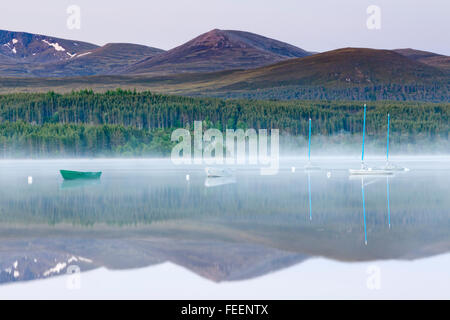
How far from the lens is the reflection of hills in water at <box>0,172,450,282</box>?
1927cm

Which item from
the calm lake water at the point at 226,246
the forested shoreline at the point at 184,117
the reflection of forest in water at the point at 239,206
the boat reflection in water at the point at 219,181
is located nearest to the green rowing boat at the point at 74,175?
the reflection of forest in water at the point at 239,206

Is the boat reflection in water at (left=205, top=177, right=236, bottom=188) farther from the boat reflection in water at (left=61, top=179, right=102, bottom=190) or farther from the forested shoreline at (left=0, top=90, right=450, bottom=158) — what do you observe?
the forested shoreline at (left=0, top=90, right=450, bottom=158)

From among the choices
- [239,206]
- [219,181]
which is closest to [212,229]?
[239,206]

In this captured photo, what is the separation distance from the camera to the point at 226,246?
2153 cm

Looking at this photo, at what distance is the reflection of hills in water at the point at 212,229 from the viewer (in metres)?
19.3

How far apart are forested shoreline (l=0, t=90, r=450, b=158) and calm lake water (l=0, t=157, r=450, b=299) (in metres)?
109

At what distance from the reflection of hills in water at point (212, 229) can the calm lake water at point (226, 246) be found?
2.0 inches

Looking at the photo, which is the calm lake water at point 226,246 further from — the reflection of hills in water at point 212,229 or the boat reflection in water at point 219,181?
the boat reflection in water at point 219,181

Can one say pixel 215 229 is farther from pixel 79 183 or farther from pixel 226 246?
pixel 79 183

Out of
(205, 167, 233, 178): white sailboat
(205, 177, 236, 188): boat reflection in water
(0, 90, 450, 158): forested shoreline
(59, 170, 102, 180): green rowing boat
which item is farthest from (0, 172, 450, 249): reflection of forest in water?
(0, 90, 450, 158): forested shoreline

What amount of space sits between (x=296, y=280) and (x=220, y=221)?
447 inches

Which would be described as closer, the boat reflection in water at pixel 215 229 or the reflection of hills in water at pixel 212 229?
the boat reflection in water at pixel 215 229
